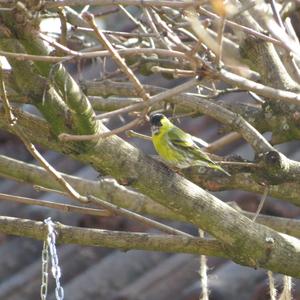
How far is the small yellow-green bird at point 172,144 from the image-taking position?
9.23 ft

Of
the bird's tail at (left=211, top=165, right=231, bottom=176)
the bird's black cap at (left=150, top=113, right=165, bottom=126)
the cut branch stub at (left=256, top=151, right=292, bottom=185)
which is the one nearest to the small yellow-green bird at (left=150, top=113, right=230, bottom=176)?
the bird's black cap at (left=150, top=113, right=165, bottom=126)

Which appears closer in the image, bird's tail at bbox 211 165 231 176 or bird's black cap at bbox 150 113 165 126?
bird's tail at bbox 211 165 231 176

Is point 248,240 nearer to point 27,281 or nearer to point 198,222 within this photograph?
point 198,222

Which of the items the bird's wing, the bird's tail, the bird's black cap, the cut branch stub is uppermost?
the cut branch stub

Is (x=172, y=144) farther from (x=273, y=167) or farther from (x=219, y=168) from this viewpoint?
(x=273, y=167)

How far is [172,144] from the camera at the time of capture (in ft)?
9.86

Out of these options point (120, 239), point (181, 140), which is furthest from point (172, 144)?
point (120, 239)

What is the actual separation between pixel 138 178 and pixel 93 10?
97.1 inches

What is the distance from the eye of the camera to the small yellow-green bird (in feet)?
9.23

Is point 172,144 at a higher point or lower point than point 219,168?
lower

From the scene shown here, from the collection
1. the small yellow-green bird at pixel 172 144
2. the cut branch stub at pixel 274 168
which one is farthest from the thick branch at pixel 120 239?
the small yellow-green bird at pixel 172 144

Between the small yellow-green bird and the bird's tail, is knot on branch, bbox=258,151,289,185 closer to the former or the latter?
the bird's tail

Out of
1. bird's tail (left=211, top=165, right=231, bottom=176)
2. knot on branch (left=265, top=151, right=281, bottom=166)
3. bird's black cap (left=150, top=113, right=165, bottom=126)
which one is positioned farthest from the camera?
bird's black cap (left=150, top=113, right=165, bottom=126)

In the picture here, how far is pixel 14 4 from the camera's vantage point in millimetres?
1848
